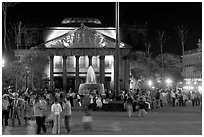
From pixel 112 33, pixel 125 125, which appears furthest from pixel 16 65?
pixel 125 125

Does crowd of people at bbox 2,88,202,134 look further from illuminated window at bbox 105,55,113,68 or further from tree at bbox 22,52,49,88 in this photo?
illuminated window at bbox 105,55,113,68

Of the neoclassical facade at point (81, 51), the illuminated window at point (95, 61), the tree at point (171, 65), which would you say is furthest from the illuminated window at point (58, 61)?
the tree at point (171, 65)

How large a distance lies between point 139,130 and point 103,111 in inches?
533

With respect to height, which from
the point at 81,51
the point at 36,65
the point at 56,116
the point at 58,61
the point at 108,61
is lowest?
the point at 56,116

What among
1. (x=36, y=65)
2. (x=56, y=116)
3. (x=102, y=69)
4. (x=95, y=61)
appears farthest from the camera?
(x=95, y=61)

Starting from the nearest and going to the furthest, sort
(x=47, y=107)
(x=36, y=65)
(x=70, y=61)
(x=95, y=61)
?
(x=47, y=107) → (x=36, y=65) → (x=95, y=61) → (x=70, y=61)

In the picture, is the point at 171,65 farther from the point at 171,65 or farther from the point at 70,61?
the point at 70,61

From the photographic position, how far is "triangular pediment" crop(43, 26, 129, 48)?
299 feet

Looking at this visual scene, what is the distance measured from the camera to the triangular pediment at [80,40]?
9106cm

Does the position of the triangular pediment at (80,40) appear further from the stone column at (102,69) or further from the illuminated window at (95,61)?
the illuminated window at (95,61)

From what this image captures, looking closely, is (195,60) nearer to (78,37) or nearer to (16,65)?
(78,37)

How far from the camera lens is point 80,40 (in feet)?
302

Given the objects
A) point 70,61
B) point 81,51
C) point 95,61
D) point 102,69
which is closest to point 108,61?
point 95,61

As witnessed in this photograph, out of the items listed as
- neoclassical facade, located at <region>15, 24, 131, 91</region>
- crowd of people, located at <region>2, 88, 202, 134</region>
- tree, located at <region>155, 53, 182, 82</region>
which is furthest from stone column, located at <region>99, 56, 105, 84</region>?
crowd of people, located at <region>2, 88, 202, 134</region>
